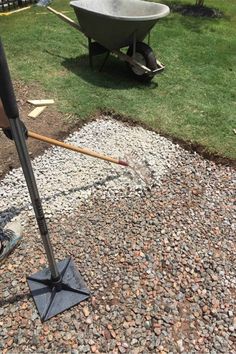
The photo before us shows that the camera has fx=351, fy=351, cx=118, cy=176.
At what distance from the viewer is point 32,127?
231 inches

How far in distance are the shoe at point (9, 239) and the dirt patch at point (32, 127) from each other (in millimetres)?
1092

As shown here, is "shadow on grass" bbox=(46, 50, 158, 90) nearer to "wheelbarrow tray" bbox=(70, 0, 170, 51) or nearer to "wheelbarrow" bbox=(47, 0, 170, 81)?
"wheelbarrow" bbox=(47, 0, 170, 81)

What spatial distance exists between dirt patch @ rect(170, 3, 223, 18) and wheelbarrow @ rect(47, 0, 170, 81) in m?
4.44

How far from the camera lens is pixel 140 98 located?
6762 millimetres

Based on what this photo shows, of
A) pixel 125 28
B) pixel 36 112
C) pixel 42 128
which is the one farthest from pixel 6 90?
pixel 125 28

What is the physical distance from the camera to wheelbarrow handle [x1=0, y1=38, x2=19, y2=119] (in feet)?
6.88

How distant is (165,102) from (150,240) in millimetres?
3357

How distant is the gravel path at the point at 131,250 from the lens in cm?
335

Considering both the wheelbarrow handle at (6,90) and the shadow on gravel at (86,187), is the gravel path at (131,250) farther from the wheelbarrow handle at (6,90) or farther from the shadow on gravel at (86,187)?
the wheelbarrow handle at (6,90)

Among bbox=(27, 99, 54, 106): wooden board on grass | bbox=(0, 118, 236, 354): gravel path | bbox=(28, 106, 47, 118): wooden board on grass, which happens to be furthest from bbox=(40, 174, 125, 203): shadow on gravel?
bbox=(27, 99, 54, 106): wooden board on grass

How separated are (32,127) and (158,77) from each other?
10.2ft

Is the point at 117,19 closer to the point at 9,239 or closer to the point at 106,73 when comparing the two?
the point at 106,73

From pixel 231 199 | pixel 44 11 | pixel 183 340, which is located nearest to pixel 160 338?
pixel 183 340

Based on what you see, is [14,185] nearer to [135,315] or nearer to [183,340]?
[135,315]
